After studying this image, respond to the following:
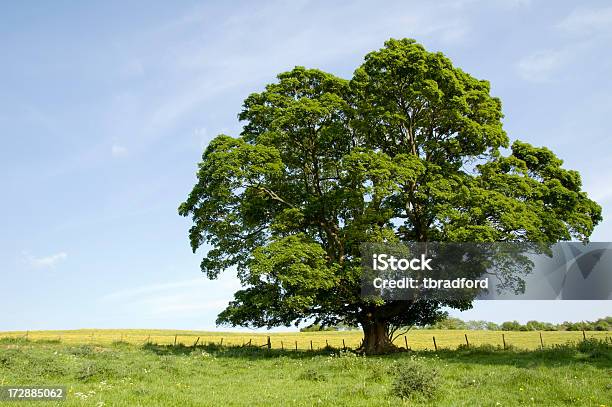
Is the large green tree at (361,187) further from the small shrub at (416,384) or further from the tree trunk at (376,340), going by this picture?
the small shrub at (416,384)

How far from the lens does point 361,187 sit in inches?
1234

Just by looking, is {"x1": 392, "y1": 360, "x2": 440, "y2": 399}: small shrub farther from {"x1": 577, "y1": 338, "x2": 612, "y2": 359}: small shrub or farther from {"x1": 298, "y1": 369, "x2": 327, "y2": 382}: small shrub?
{"x1": 577, "y1": 338, "x2": 612, "y2": 359}: small shrub

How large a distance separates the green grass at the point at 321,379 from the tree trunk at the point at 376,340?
2814 mm

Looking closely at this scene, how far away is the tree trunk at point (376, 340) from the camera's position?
3297 centimetres

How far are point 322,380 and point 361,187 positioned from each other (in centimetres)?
1376

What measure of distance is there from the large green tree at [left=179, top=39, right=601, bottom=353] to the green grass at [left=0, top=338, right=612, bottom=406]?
4861 mm

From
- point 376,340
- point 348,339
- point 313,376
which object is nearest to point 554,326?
point 348,339

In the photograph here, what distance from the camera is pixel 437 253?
3161 cm

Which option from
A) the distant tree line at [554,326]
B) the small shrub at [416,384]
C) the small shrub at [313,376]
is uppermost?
the small shrub at [416,384]

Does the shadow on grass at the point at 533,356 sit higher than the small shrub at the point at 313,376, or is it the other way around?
the small shrub at the point at 313,376

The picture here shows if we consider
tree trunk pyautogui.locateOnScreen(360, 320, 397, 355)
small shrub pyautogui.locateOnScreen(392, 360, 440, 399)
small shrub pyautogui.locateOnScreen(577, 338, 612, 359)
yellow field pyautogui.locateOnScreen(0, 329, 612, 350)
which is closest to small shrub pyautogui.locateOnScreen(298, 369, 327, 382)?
small shrub pyautogui.locateOnScreen(392, 360, 440, 399)

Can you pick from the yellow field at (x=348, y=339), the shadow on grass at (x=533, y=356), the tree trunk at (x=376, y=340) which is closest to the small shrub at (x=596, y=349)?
the shadow on grass at (x=533, y=356)

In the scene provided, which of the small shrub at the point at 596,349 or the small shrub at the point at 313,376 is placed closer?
the small shrub at the point at 313,376

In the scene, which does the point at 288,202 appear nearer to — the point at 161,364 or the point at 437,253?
the point at 437,253
